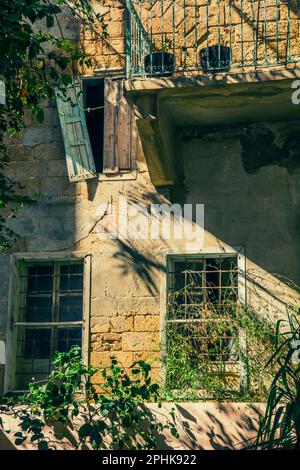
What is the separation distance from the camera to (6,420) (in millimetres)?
7883

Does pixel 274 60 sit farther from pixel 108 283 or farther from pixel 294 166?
pixel 108 283

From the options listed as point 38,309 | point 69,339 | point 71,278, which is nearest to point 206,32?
point 71,278

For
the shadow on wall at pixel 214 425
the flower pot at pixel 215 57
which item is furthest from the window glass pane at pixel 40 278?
the flower pot at pixel 215 57

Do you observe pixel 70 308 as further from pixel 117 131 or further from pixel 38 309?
pixel 117 131

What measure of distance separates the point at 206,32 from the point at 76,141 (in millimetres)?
1850

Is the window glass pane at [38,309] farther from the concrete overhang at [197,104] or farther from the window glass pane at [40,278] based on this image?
the concrete overhang at [197,104]

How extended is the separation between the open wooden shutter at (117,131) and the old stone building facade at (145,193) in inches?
0.4

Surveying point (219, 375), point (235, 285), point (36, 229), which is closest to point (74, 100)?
point (36, 229)

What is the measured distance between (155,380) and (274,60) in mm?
3631

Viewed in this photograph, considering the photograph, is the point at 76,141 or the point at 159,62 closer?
the point at 159,62

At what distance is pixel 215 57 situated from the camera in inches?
361

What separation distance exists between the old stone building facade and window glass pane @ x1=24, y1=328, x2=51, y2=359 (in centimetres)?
2

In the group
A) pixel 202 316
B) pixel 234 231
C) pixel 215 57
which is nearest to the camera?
pixel 202 316

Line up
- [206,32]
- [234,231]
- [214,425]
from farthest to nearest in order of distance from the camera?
[206,32] < [234,231] < [214,425]
